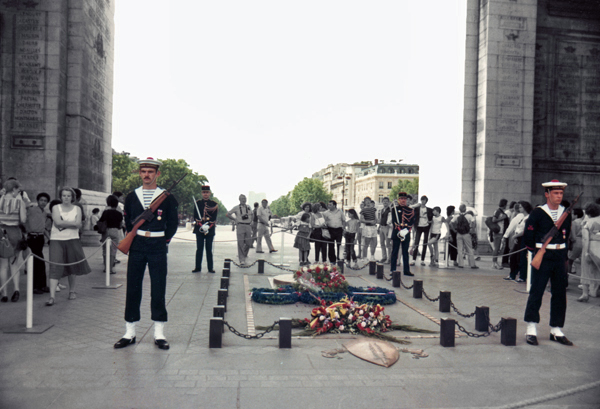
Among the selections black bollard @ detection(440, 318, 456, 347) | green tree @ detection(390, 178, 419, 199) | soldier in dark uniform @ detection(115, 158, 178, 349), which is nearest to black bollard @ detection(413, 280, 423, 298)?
black bollard @ detection(440, 318, 456, 347)

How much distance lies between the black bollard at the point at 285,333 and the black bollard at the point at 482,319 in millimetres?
2759

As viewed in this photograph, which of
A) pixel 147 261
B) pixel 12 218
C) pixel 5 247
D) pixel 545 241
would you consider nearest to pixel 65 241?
pixel 5 247

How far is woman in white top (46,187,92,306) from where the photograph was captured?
26.6 ft

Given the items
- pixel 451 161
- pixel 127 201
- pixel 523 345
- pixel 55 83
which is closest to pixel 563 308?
pixel 523 345

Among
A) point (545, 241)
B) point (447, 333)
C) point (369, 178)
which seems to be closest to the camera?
point (447, 333)

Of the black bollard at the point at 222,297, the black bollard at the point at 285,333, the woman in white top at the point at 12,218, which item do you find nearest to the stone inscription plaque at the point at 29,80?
the woman in white top at the point at 12,218

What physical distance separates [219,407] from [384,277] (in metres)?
8.56

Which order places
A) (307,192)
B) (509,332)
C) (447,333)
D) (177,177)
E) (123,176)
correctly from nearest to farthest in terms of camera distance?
(447,333), (509,332), (123,176), (177,177), (307,192)

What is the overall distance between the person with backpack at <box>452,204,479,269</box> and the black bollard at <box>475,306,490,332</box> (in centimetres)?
787

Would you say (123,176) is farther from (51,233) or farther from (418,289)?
(418,289)

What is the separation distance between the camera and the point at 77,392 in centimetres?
434

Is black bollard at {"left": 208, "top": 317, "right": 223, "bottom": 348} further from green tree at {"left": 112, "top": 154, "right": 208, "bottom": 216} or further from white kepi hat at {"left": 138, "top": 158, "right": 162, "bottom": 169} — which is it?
green tree at {"left": 112, "top": 154, "right": 208, "bottom": 216}

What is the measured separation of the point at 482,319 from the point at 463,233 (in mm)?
8138

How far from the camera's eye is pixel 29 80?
54.9ft
